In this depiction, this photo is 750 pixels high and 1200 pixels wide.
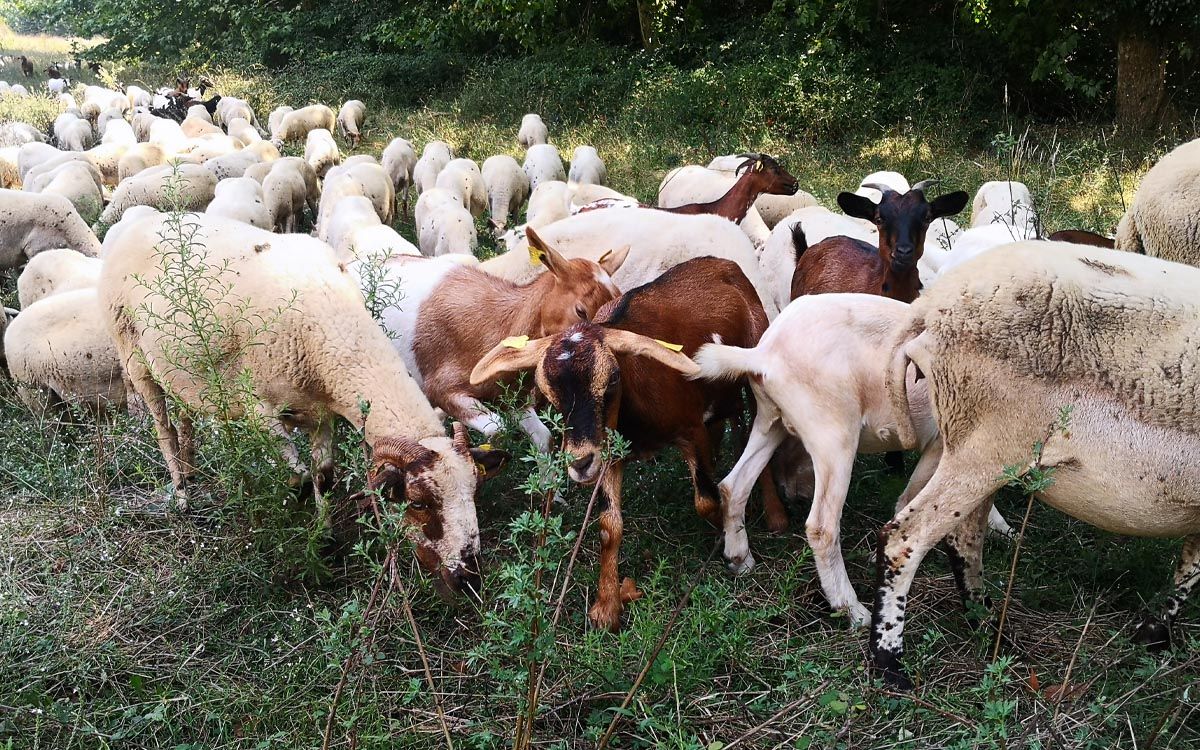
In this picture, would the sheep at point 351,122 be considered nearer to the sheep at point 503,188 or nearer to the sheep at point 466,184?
the sheep at point 503,188

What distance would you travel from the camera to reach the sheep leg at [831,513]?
4645 mm

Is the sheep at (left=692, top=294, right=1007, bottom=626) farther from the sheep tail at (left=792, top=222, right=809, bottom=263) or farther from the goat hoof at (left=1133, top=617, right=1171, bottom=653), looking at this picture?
the sheep tail at (left=792, top=222, right=809, bottom=263)

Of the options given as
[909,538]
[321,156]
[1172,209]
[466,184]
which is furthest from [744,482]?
[321,156]

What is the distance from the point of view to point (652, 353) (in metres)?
4.63

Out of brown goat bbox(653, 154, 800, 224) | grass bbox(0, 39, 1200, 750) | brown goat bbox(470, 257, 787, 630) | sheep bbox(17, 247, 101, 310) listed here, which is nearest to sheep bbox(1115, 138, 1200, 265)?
grass bbox(0, 39, 1200, 750)

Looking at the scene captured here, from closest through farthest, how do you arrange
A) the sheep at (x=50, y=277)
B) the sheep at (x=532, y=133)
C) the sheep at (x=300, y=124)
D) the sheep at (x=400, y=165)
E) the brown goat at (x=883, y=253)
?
the brown goat at (x=883, y=253), the sheep at (x=50, y=277), the sheep at (x=400, y=165), the sheep at (x=532, y=133), the sheep at (x=300, y=124)

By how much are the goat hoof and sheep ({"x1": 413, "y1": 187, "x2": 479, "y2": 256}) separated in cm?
721

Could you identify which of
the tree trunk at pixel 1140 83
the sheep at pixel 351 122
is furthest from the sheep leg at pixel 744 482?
the sheep at pixel 351 122

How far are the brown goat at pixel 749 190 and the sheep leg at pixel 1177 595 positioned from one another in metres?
5.12

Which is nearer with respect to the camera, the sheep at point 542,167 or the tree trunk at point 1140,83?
the sheep at point 542,167

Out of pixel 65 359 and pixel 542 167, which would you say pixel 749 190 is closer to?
pixel 542 167

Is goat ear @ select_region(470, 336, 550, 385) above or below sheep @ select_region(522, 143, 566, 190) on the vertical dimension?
above

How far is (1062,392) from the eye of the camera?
390 centimetres

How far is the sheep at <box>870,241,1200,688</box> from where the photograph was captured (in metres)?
3.79
